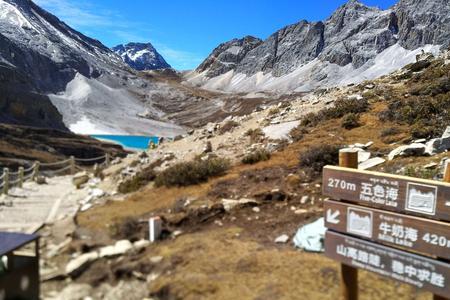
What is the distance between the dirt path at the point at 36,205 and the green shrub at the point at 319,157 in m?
6.68

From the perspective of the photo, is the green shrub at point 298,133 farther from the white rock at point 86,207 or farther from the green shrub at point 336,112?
the white rock at point 86,207

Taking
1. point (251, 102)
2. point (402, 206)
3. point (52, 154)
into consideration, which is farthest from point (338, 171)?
point (251, 102)

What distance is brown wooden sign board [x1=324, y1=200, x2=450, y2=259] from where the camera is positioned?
16.4ft

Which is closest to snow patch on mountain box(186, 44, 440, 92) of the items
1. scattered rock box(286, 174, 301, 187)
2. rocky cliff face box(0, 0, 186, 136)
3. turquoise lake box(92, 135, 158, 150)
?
rocky cliff face box(0, 0, 186, 136)

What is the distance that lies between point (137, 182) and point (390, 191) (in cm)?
1188

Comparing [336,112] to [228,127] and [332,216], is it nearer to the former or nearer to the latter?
[228,127]

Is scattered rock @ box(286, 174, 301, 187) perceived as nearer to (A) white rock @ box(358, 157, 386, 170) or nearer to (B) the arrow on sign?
(A) white rock @ box(358, 157, 386, 170)

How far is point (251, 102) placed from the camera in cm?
12800

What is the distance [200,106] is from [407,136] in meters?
125

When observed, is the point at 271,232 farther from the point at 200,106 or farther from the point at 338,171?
the point at 200,106

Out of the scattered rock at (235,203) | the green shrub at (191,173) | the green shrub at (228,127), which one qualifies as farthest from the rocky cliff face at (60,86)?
the scattered rock at (235,203)

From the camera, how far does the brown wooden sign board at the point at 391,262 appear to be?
16.3ft

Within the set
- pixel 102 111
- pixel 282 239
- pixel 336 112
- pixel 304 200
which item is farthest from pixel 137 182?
pixel 102 111

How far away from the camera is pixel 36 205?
1614 cm
